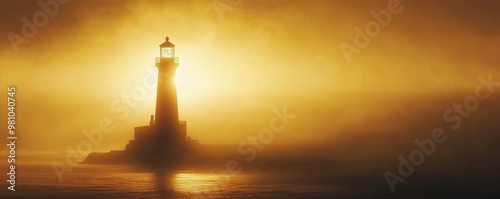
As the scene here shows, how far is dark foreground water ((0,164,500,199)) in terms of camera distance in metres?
70.6

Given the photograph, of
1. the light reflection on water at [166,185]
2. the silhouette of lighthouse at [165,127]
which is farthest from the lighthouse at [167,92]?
the light reflection on water at [166,185]

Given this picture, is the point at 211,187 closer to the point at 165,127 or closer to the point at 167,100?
the point at 165,127

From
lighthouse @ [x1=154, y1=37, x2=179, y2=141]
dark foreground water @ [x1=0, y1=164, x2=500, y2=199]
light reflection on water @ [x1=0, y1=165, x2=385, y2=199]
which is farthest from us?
lighthouse @ [x1=154, y1=37, x2=179, y2=141]

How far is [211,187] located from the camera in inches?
2982

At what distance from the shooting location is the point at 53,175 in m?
99.3

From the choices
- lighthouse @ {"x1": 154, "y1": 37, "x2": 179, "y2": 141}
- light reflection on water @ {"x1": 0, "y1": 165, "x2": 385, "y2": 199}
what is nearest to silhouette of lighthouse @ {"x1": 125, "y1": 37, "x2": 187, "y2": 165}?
lighthouse @ {"x1": 154, "y1": 37, "x2": 179, "y2": 141}

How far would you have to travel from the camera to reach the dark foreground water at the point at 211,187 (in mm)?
70625

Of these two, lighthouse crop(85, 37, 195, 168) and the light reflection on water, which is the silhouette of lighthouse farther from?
Result: the light reflection on water

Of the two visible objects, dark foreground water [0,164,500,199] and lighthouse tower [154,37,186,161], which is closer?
dark foreground water [0,164,500,199]

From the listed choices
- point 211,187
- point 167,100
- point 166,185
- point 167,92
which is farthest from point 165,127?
point 211,187

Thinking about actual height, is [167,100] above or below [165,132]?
above

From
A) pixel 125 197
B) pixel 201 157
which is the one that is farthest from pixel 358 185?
pixel 125 197

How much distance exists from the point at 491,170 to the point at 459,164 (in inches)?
309

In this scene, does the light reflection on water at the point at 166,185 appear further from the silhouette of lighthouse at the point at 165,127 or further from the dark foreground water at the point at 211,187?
the silhouette of lighthouse at the point at 165,127
